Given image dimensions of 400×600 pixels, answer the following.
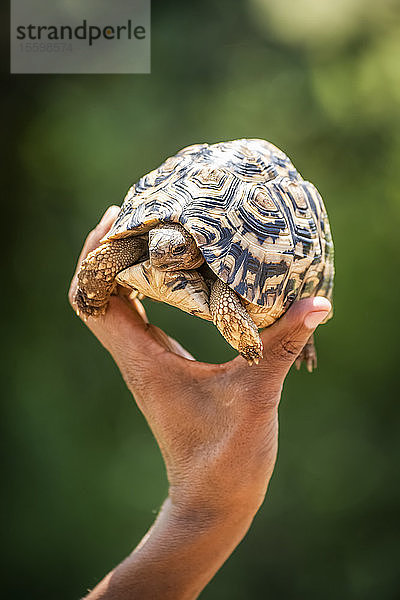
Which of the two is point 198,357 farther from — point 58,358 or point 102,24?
point 102,24

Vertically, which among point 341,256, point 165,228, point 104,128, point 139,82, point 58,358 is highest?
point 139,82

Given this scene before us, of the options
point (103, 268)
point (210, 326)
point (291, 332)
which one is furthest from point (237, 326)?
point (210, 326)

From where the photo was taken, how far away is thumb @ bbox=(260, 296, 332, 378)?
1664 millimetres

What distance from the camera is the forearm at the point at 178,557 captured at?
181cm

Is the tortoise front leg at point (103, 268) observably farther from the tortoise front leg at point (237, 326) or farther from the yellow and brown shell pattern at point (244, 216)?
the tortoise front leg at point (237, 326)

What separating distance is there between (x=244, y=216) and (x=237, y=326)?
331mm

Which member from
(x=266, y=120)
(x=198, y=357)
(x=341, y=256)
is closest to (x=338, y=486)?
(x=198, y=357)

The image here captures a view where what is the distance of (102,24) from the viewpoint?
4281 millimetres

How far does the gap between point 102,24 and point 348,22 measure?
1705mm

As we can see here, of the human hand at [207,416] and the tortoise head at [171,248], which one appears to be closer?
the tortoise head at [171,248]

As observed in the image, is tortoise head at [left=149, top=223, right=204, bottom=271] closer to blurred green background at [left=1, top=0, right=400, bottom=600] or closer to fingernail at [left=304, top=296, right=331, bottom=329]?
fingernail at [left=304, top=296, right=331, bottom=329]

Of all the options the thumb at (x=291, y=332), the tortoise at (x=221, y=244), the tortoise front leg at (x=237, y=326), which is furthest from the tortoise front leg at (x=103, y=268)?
the thumb at (x=291, y=332)

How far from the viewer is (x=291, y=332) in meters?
1.69

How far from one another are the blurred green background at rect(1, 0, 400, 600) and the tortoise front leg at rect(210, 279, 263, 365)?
2.70 m
